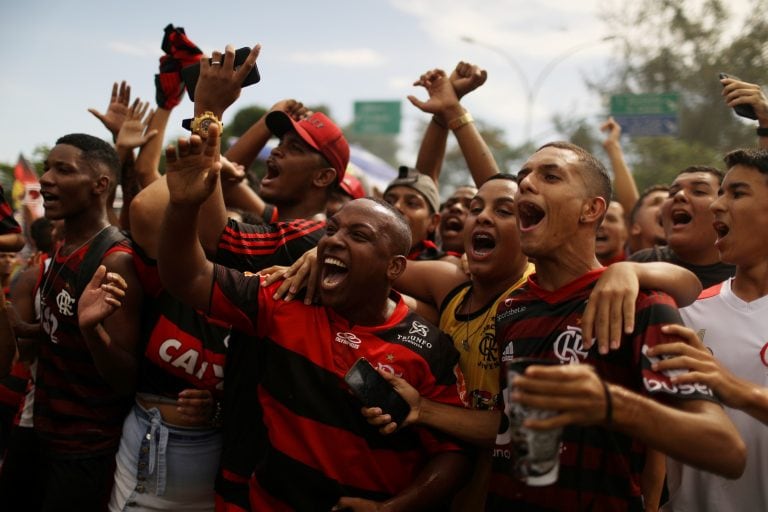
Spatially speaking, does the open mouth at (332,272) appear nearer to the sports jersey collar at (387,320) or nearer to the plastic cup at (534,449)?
the sports jersey collar at (387,320)

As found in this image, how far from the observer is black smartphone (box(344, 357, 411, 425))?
289cm

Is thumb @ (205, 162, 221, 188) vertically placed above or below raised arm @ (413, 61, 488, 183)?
below

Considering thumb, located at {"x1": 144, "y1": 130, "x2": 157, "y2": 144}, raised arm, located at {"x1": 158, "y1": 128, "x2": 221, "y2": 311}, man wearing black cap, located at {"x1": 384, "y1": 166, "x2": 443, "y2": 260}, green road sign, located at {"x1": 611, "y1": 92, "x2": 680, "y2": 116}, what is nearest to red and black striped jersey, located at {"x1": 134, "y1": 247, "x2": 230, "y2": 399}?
raised arm, located at {"x1": 158, "y1": 128, "x2": 221, "y2": 311}

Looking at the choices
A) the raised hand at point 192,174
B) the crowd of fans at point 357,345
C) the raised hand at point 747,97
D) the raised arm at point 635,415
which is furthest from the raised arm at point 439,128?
the raised arm at point 635,415

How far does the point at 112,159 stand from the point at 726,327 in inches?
146

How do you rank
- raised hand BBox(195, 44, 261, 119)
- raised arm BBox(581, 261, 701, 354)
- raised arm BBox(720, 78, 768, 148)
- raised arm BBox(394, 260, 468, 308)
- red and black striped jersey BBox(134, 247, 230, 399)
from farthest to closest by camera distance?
raised arm BBox(394, 260, 468, 308) → raised arm BBox(720, 78, 768, 148) → red and black striped jersey BBox(134, 247, 230, 399) → raised hand BBox(195, 44, 261, 119) → raised arm BBox(581, 261, 701, 354)

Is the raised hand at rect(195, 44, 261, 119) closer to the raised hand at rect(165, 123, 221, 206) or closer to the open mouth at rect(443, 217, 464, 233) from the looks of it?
the raised hand at rect(165, 123, 221, 206)

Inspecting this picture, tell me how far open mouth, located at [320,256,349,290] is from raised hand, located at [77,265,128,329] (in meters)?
1.03

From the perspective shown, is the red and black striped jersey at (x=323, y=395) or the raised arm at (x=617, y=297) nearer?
the raised arm at (x=617, y=297)

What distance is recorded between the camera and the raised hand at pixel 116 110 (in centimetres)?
553

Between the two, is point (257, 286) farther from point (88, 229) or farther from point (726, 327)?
point (726, 327)

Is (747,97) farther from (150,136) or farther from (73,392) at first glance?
(73,392)

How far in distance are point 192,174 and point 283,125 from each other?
173cm

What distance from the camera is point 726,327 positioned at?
3.15 metres
